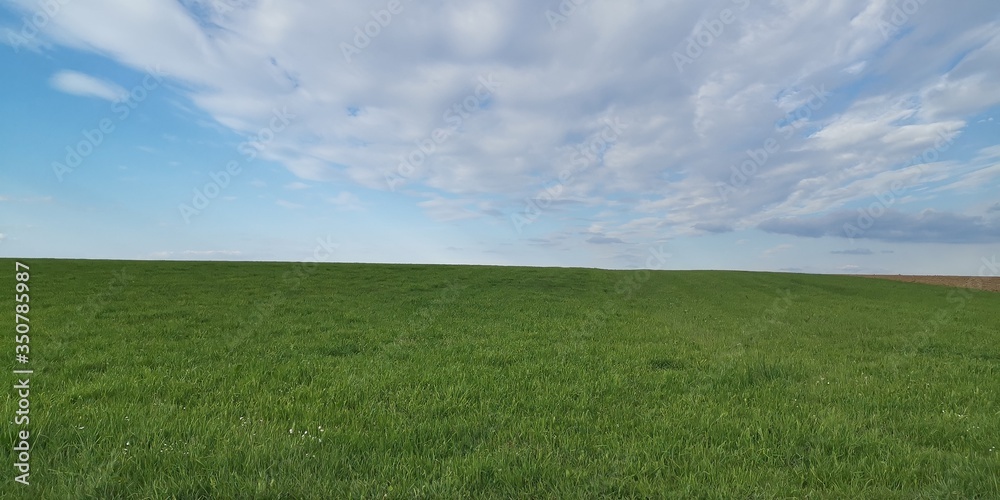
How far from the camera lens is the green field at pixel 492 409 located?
515 centimetres

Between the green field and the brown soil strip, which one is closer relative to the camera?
the green field

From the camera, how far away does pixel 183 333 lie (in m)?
14.2

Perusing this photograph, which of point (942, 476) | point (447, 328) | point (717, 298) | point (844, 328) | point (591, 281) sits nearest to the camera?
point (942, 476)

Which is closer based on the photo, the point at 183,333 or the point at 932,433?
the point at 932,433

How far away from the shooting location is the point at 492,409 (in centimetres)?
741

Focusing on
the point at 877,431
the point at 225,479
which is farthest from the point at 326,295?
the point at 877,431

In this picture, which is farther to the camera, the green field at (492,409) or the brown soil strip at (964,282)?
the brown soil strip at (964,282)

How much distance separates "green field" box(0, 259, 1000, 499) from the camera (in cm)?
515

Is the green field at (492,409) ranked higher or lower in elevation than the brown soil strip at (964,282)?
lower

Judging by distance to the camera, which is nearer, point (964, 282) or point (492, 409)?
point (492, 409)

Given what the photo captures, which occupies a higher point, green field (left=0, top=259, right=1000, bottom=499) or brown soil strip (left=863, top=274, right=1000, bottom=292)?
brown soil strip (left=863, top=274, right=1000, bottom=292)

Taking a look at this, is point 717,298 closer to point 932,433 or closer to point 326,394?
point 932,433

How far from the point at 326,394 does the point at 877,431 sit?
8234mm

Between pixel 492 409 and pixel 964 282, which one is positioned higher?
pixel 964 282
